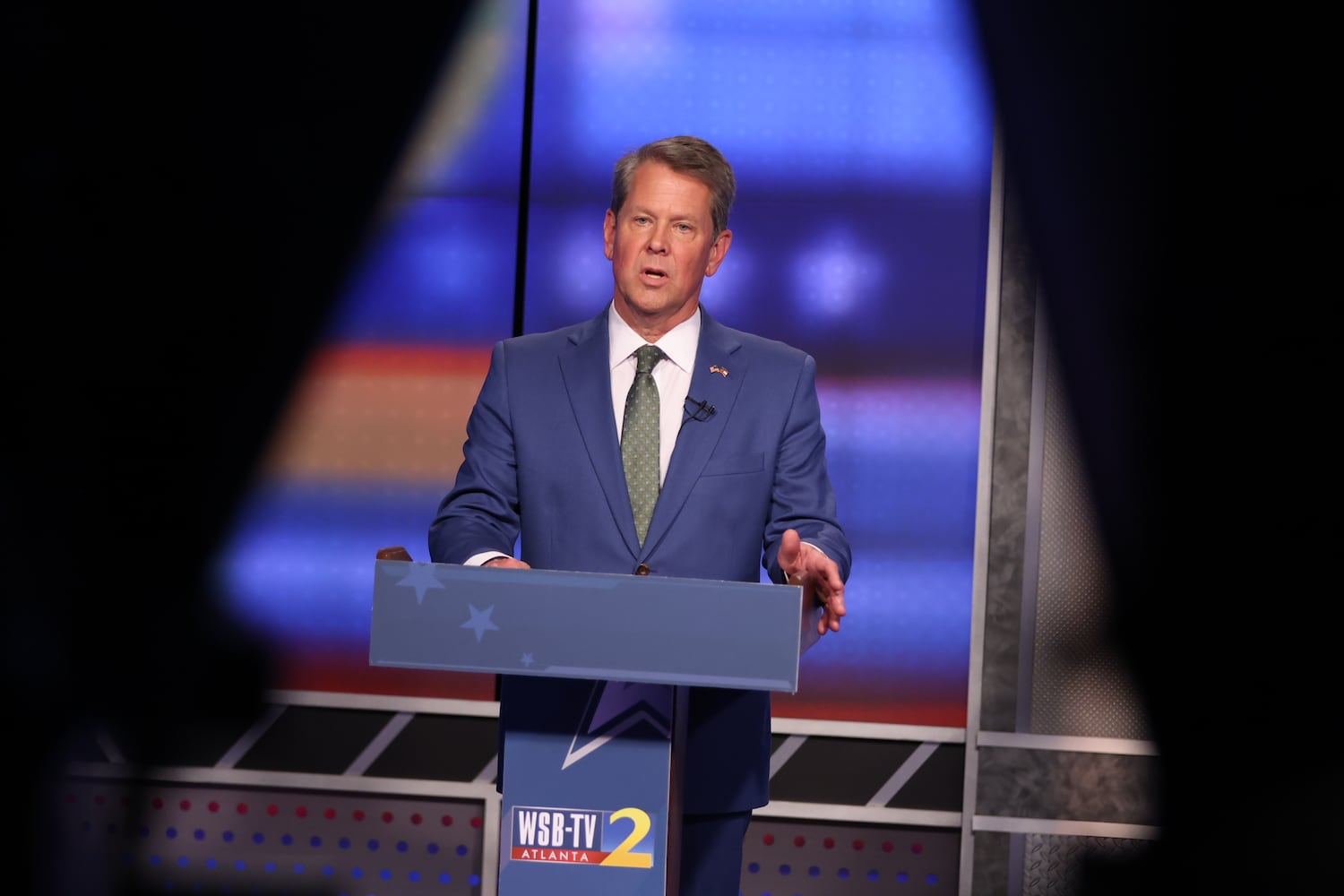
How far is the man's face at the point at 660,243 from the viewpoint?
2.20 m

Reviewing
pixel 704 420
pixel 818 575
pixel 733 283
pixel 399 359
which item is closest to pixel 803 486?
pixel 704 420

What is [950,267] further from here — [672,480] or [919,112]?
[672,480]

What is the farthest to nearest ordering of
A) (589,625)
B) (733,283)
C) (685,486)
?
(733,283) < (685,486) < (589,625)

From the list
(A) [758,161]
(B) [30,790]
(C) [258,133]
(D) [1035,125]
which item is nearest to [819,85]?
(A) [758,161]

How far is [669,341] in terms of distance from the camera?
2.22 m

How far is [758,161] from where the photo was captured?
140 inches

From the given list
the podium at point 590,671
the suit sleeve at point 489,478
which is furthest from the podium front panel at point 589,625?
the suit sleeve at point 489,478

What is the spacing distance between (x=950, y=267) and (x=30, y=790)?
2885 millimetres

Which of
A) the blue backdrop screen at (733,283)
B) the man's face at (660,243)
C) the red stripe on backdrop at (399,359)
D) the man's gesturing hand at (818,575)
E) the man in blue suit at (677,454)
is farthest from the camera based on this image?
the red stripe on backdrop at (399,359)

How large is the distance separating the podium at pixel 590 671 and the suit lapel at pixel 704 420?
0.42 metres

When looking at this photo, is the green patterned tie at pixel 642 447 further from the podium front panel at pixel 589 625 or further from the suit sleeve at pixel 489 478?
the podium front panel at pixel 589 625

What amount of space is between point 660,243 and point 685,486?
0.42m

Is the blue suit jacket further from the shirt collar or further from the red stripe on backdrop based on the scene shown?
the red stripe on backdrop

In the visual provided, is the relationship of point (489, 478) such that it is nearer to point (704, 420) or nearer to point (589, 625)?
point (704, 420)
